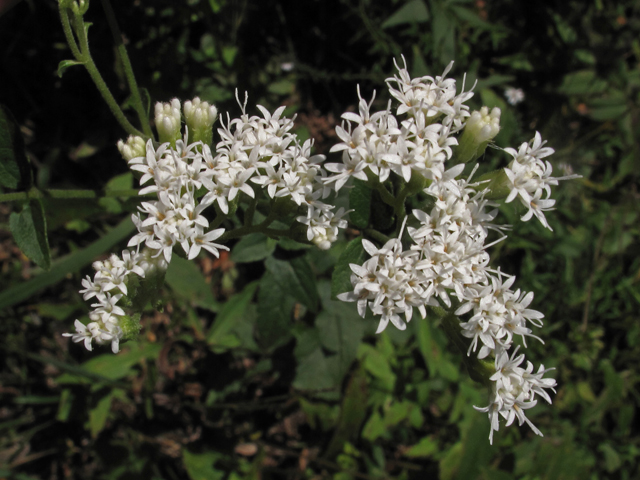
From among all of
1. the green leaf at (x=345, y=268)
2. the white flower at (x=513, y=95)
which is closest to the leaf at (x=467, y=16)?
the white flower at (x=513, y=95)

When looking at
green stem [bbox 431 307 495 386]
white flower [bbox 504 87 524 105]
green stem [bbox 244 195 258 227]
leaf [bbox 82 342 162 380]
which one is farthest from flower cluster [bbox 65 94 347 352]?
white flower [bbox 504 87 524 105]

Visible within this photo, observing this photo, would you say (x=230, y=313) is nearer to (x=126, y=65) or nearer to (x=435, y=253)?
(x=126, y=65)

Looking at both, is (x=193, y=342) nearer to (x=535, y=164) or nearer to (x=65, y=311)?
(x=65, y=311)

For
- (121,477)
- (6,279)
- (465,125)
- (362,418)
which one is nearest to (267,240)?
(465,125)

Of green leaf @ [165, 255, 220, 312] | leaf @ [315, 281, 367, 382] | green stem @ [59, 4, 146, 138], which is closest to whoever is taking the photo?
green stem @ [59, 4, 146, 138]

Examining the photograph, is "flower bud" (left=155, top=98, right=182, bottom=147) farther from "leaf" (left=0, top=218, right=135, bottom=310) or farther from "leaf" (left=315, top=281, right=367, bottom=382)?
"leaf" (left=315, top=281, right=367, bottom=382)
